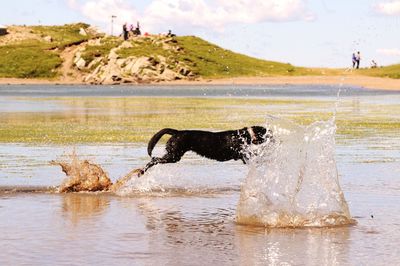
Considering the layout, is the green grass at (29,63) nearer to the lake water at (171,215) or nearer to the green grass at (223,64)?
the green grass at (223,64)

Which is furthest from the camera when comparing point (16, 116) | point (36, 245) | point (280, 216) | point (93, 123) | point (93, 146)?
point (16, 116)

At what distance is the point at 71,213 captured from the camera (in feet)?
50.8

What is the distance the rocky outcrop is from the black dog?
350ft

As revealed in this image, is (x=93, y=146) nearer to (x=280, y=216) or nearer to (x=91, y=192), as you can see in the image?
(x=91, y=192)

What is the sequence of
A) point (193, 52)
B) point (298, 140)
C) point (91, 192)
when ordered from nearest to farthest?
1. point (298, 140)
2. point (91, 192)
3. point (193, 52)

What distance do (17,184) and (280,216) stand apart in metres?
6.93

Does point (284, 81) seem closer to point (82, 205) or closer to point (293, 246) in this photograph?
point (82, 205)

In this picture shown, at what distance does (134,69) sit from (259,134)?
359 ft

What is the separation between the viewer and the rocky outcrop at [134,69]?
126 meters

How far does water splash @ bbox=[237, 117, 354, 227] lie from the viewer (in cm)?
1442

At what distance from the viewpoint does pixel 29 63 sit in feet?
486

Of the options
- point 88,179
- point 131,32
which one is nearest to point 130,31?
point 131,32

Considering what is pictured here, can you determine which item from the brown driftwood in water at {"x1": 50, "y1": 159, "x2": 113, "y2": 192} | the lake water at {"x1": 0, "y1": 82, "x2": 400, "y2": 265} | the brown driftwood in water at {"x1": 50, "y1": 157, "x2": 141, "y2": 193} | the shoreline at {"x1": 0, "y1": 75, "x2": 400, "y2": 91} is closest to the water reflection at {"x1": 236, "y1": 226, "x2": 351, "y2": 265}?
the lake water at {"x1": 0, "y1": 82, "x2": 400, "y2": 265}

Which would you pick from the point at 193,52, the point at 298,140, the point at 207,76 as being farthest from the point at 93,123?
the point at 193,52
